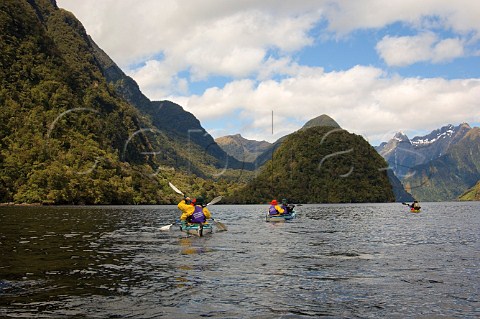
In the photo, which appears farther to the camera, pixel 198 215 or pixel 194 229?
pixel 198 215

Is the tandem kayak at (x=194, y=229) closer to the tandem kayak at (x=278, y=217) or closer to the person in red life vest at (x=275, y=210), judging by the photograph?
the person in red life vest at (x=275, y=210)

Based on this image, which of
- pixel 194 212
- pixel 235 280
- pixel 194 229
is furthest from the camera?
pixel 194 212

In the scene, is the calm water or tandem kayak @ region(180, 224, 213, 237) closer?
the calm water

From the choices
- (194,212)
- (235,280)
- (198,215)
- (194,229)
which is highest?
(194,212)

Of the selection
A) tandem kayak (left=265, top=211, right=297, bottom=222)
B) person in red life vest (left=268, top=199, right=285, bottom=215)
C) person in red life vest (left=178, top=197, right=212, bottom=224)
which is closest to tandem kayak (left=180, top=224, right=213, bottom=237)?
person in red life vest (left=178, top=197, right=212, bottom=224)

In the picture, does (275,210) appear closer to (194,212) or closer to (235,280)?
(194,212)

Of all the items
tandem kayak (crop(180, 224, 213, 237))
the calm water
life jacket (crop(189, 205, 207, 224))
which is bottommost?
the calm water

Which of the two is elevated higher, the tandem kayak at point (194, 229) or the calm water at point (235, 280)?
the tandem kayak at point (194, 229)

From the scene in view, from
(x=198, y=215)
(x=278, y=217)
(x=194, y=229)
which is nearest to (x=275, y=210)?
(x=278, y=217)

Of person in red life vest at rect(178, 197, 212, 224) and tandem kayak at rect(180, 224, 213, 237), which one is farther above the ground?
person in red life vest at rect(178, 197, 212, 224)

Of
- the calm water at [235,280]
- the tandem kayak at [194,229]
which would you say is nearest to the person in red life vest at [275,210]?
the tandem kayak at [194,229]

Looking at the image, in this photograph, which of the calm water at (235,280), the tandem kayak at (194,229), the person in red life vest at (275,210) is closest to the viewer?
the calm water at (235,280)

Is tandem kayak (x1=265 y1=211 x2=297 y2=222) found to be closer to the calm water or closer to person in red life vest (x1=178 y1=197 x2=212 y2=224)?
person in red life vest (x1=178 y1=197 x2=212 y2=224)

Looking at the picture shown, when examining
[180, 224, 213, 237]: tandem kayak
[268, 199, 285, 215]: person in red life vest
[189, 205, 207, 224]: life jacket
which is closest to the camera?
[180, 224, 213, 237]: tandem kayak
